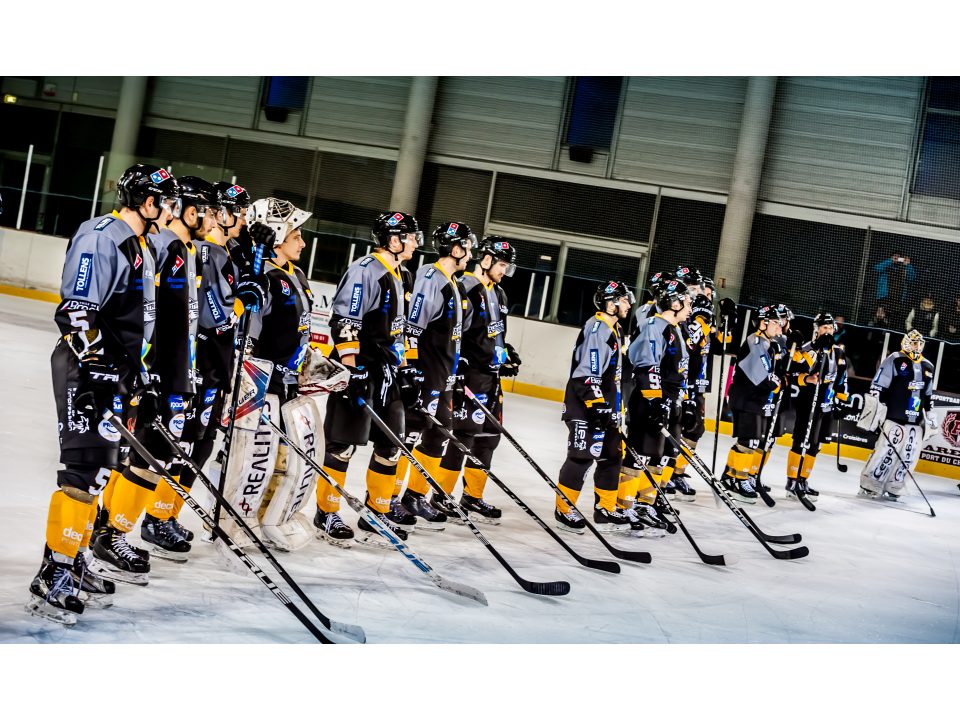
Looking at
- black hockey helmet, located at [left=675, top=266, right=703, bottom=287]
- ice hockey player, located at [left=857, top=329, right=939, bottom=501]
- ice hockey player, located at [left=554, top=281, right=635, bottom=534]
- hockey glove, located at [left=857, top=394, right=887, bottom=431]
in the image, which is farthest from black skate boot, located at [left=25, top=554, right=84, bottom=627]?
hockey glove, located at [left=857, top=394, right=887, bottom=431]

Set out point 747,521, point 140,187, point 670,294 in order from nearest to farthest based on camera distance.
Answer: point 140,187 < point 747,521 < point 670,294

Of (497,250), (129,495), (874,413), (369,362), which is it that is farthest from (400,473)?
(874,413)

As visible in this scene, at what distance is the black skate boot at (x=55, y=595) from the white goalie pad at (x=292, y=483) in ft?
3.86

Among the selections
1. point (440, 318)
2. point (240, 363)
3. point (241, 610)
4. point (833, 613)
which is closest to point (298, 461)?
point (240, 363)

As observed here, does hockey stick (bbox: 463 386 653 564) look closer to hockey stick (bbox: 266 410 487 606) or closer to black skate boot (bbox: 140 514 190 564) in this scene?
hockey stick (bbox: 266 410 487 606)

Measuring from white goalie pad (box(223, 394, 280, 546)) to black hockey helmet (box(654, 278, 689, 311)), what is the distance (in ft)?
8.85

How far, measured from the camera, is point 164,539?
3.94 metres

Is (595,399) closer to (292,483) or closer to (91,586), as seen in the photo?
(292,483)

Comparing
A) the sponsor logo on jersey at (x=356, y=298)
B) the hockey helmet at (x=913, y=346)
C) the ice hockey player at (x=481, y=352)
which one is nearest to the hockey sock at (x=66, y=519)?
the sponsor logo on jersey at (x=356, y=298)

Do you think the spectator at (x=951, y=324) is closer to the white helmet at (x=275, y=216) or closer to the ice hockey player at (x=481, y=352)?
the ice hockey player at (x=481, y=352)

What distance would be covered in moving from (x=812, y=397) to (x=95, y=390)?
673cm

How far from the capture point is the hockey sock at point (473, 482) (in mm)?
5648

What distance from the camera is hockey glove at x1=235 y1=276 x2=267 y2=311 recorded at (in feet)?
12.1

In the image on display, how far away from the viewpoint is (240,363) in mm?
3721
